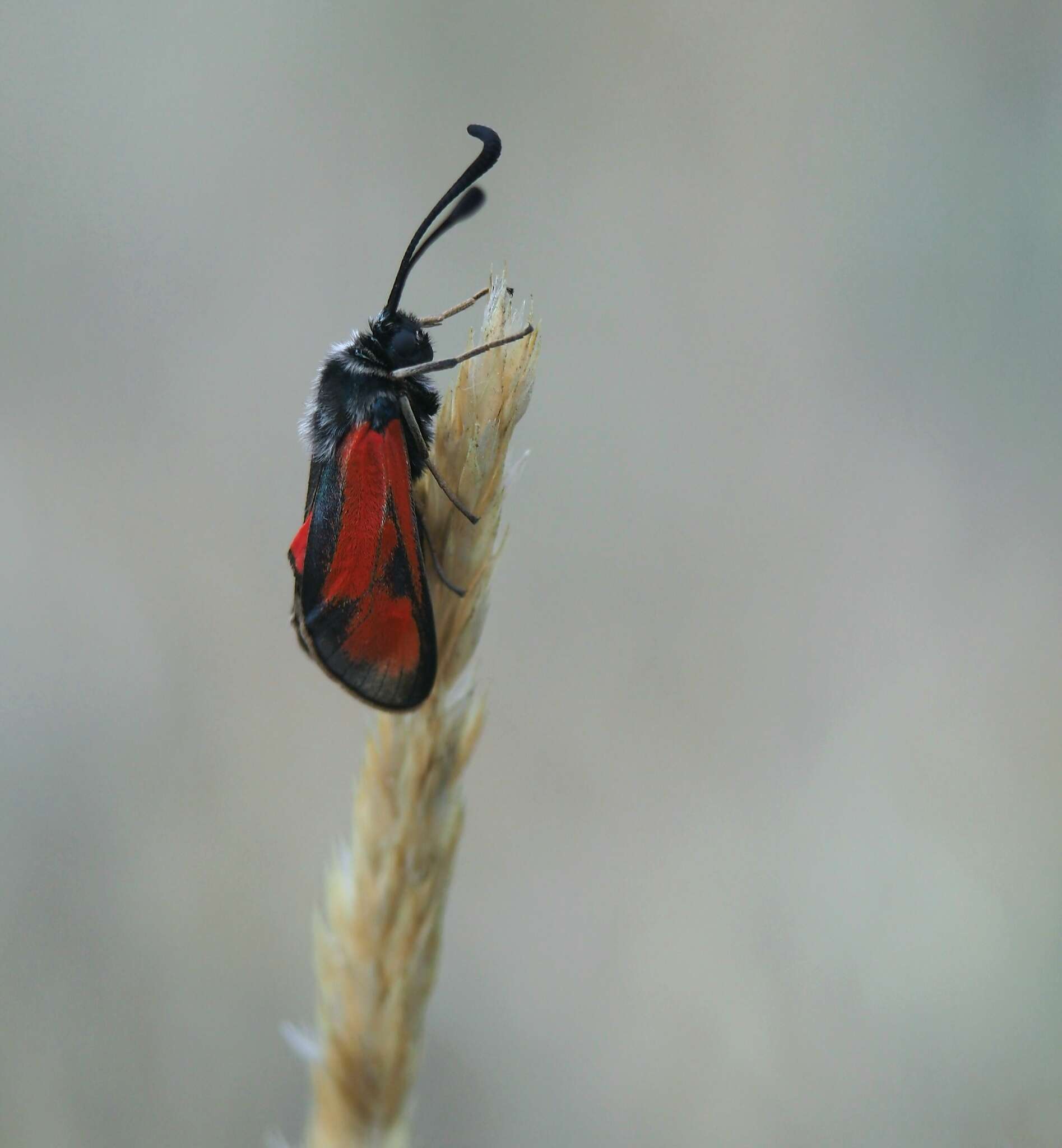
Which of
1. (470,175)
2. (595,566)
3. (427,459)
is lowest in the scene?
(427,459)

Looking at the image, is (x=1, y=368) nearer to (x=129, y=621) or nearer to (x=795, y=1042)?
(x=129, y=621)

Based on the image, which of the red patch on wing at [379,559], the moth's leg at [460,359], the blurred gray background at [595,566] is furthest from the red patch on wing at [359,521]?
the blurred gray background at [595,566]

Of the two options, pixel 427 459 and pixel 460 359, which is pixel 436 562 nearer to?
pixel 427 459

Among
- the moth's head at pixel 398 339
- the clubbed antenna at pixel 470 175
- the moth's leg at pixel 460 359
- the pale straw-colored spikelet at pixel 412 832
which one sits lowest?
the pale straw-colored spikelet at pixel 412 832

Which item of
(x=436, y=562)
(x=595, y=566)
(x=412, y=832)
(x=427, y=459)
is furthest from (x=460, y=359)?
(x=595, y=566)

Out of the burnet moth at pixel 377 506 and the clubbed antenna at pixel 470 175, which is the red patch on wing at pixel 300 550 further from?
the clubbed antenna at pixel 470 175

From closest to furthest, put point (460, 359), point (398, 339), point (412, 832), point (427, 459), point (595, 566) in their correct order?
point (412, 832)
point (460, 359)
point (427, 459)
point (398, 339)
point (595, 566)

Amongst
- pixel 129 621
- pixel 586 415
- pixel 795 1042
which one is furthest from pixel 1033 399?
pixel 129 621

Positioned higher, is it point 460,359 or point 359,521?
point 460,359
